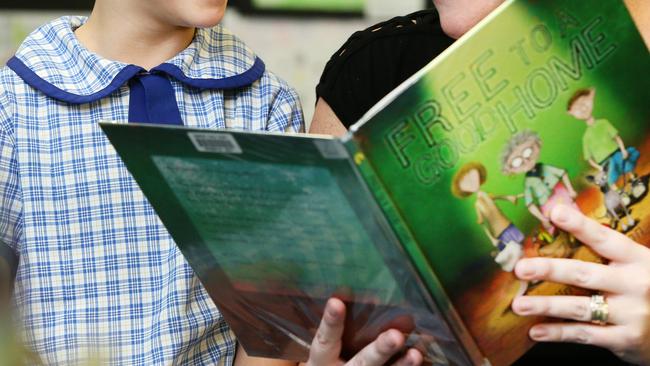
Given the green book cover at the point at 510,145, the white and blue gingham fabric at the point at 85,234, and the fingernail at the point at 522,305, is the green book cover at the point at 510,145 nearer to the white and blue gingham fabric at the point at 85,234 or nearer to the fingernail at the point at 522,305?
the fingernail at the point at 522,305

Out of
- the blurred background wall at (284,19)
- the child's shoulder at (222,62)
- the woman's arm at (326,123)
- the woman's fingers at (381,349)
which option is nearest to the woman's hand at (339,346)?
the woman's fingers at (381,349)

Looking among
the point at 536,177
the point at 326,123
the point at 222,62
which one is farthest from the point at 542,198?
the point at 222,62

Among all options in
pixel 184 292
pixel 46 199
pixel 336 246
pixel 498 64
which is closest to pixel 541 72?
pixel 498 64

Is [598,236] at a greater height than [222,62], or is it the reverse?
[222,62]

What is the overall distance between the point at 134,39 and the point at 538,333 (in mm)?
737

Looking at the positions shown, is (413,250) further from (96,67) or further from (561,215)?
(96,67)

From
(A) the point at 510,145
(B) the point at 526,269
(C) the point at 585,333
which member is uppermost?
(A) the point at 510,145

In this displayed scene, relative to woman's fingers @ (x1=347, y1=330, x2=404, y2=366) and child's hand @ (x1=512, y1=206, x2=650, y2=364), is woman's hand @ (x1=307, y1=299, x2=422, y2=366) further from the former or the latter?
child's hand @ (x1=512, y1=206, x2=650, y2=364)

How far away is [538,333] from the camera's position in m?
0.96

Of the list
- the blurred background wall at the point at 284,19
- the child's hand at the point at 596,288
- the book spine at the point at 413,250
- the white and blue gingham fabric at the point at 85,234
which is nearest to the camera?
the book spine at the point at 413,250

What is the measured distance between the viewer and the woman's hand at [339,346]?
989 mm

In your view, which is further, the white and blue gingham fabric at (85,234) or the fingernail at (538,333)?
the white and blue gingham fabric at (85,234)

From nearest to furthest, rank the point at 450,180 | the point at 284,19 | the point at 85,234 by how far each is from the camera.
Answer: the point at 450,180
the point at 85,234
the point at 284,19

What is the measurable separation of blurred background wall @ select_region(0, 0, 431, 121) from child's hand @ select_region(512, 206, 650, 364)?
221 cm
